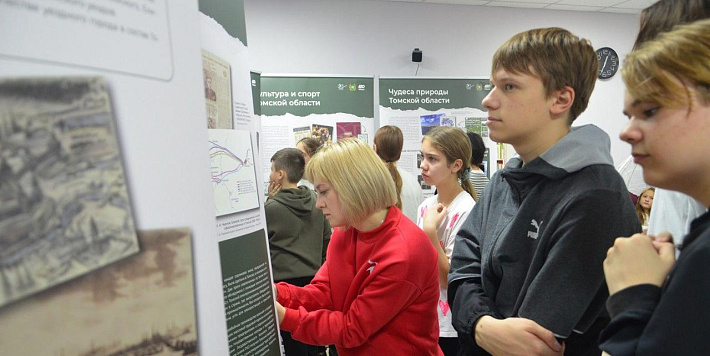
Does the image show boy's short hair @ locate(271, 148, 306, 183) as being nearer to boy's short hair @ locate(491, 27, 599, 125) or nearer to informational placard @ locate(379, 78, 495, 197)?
boy's short hair @ locate(491, 27, 599, 125)

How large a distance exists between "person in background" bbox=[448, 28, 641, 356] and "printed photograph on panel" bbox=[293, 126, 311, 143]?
12.1 feet

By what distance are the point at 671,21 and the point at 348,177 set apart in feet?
A: 3.19

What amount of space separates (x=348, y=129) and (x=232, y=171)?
13.3 ft

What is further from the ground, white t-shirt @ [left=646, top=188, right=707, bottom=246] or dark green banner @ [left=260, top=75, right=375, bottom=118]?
dark green banner @ [left=260, top=75, right=375, bottom=118]

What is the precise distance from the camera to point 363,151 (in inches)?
66.1

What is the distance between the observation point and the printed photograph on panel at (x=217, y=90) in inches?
40.2

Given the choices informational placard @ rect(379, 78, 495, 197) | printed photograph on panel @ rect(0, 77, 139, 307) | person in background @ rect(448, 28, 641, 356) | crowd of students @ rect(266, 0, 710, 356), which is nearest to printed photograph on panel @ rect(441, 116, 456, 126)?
informational placard @ rect(379, 78, 495, 197)

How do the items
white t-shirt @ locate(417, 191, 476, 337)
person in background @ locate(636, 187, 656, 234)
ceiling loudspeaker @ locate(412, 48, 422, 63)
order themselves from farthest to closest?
1. ceiling loudspeaker @ locate(412, 48, 422, 63)
2. person in background @ locate(636, 187, 656, 234)
3. white t-shirt @ locate(417, 191, 476, 337)

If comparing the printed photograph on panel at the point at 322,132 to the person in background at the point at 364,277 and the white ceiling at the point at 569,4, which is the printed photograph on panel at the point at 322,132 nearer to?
the white ceiling at the point at 569,4

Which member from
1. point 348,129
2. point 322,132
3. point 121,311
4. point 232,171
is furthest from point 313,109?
point 121,311

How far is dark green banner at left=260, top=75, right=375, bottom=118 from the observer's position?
4.93 meters

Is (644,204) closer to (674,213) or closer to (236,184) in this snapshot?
(674,213)

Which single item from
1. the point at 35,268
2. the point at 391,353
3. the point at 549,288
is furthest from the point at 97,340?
the point at 391,353

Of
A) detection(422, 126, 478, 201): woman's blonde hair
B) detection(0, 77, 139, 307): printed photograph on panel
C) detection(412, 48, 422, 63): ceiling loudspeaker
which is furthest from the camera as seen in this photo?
detection(412, 48, 422, 63): ceiling loudspeaker
